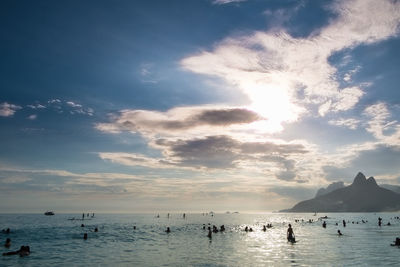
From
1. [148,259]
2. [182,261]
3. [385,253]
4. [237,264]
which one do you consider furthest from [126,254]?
[385,253]

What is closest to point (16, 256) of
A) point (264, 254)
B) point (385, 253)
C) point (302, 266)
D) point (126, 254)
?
point (126, 254)

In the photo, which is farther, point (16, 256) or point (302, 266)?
point (16, 256)

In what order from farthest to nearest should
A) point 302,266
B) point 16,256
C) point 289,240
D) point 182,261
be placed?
point 289,240
point 16,256
point 182,261
point 302,266

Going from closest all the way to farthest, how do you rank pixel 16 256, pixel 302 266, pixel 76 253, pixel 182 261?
1. pixel 302 266
2. pixel 182 261
3. pixel 16 256
4. pixel 76 253

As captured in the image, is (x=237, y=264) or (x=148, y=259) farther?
(x=148, y=259)

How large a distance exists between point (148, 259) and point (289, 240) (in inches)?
1228

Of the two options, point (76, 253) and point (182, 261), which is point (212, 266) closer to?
point (182, 261)

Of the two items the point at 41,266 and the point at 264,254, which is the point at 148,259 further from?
the point at 264,254

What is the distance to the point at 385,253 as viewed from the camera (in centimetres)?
4303

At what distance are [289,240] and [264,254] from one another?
60.9ft

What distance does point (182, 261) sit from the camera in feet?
120

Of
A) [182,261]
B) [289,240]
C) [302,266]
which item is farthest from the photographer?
[289,240]

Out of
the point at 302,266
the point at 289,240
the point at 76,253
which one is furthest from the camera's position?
the point at 289,240

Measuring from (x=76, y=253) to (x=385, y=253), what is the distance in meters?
42.8
